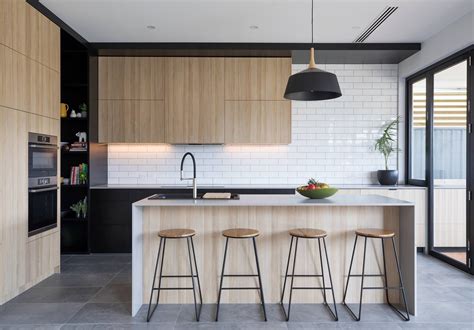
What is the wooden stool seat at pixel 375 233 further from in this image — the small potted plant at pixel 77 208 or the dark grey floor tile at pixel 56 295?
the small potted plant at pixel 77 208

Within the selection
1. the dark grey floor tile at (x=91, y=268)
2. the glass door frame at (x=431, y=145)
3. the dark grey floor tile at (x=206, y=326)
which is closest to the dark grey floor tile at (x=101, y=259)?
the dark grey floor tile at (x=91, y=268)

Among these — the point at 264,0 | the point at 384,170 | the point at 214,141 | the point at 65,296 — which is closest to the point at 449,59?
the point at 384,170

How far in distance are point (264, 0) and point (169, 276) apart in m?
3.01

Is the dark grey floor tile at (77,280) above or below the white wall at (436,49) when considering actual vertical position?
below

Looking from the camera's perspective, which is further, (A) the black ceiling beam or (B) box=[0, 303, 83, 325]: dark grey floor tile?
(A) the black ceiling beam

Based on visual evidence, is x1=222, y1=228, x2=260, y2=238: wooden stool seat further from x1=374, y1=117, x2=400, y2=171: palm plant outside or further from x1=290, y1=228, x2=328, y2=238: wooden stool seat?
x1=374, y1=117, x2=400, y2=171: palm plant outside

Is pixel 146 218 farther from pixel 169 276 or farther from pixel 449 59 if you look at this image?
pixel 449 59

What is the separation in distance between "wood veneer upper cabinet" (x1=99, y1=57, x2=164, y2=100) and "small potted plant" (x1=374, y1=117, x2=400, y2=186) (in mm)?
3558

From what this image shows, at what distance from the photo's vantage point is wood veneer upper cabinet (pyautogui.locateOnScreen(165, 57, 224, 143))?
199 inches

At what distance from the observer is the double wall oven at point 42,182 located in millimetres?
3508

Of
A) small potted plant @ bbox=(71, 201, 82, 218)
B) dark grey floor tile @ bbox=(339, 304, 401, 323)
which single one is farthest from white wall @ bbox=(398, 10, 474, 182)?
small potted plant @ bbox=(71, 201, 82, 218)

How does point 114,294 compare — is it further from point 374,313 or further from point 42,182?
point 374,313

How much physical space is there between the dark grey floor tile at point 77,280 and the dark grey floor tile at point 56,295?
0.11 metres

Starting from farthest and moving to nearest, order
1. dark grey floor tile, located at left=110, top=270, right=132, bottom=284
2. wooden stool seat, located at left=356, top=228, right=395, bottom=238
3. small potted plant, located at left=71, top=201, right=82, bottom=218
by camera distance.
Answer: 1. small potted plant, located at left=71, top=201, right=82, bottom=218
2. dark grey floor tile, located at left=110, top=270, right=132, bottom=284
3. wooden stool seat, located at left=356, top=228, right=395, bottom=238
